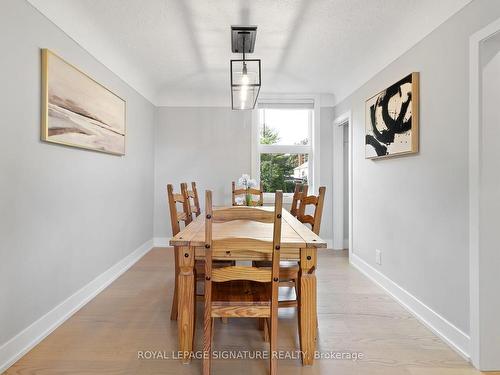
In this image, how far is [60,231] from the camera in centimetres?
223

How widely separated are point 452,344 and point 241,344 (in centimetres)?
135

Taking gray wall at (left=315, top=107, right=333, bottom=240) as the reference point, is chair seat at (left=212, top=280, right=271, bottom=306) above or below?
below

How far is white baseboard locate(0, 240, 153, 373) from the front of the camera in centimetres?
171

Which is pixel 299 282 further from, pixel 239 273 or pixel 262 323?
pixel 262 323

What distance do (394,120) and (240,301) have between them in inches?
81.7

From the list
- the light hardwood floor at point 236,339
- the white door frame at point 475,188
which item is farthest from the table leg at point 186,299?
the white door frame at point 475,188

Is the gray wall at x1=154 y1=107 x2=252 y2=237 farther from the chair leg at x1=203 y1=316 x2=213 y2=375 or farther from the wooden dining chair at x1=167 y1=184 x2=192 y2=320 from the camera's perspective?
the chair leg at x1=203 y1=316 x2=213 y2=375

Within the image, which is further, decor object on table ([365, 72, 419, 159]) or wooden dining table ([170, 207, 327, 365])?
decor object on table ([365, 72, 419, 159])

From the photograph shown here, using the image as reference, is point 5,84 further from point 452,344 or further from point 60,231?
point 452,344

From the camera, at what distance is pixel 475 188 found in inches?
68.6

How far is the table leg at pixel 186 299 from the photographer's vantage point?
1.72 m

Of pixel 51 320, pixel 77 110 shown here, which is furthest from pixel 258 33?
pixel 51 320

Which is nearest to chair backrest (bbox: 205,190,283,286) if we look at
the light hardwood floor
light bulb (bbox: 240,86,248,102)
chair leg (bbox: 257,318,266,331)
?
the light hardwood floor

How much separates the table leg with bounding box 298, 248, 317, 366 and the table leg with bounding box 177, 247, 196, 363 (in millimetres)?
627
